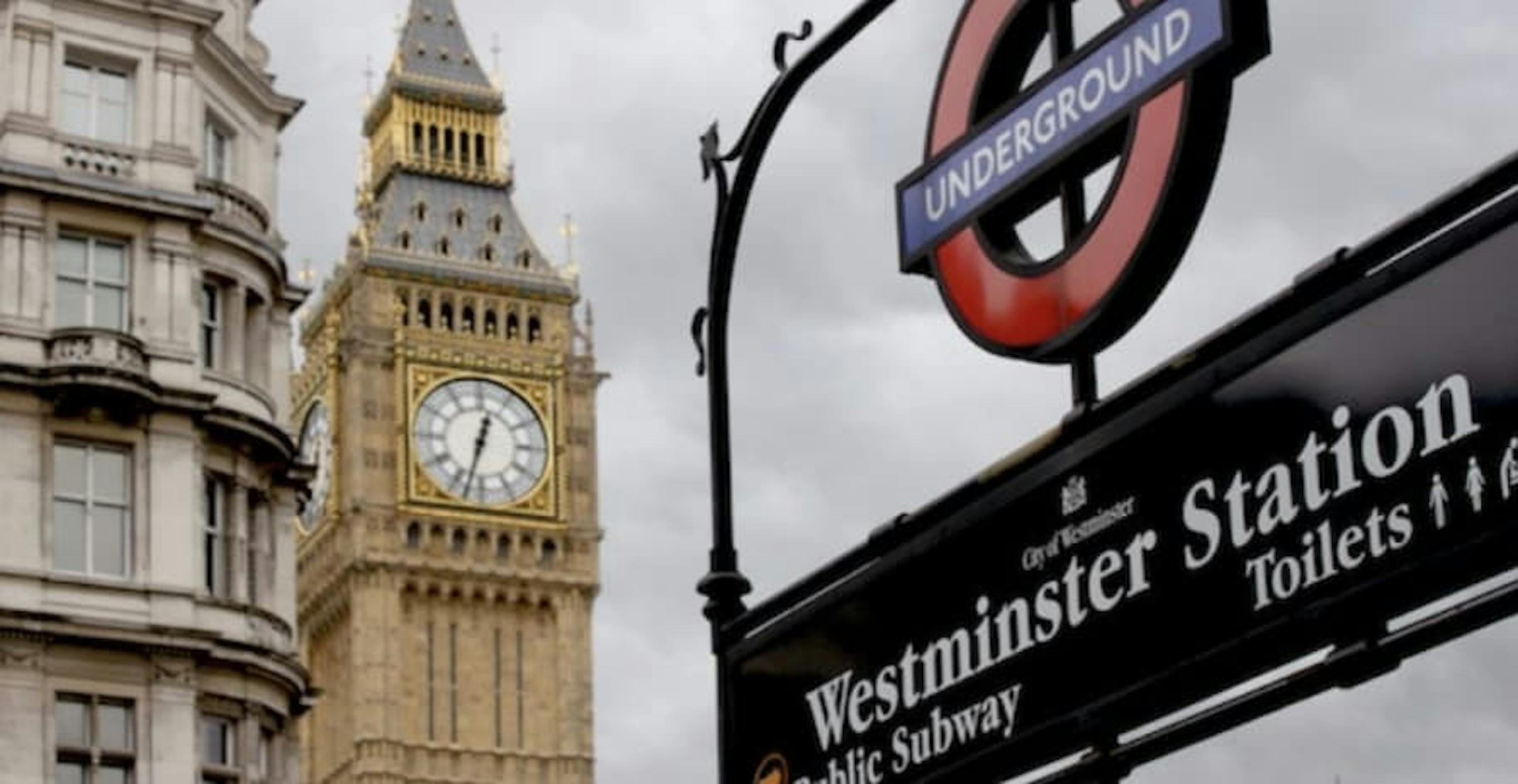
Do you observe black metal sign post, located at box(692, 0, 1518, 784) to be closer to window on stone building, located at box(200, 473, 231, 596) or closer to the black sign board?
the black sign board

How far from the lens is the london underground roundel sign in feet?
19.2

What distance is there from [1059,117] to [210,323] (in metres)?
36.7

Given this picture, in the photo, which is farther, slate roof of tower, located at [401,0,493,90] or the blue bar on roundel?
slate roof of tower, located at [401,0,493,90]

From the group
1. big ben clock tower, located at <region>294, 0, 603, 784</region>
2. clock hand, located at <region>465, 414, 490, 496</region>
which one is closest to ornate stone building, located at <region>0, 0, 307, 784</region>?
big ben clock tower, located at <region>294, 0, 603, 784</region>

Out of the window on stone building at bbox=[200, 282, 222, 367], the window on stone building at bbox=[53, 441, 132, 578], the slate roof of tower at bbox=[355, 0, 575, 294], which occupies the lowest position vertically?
the window on stone building at bbox=[53, 441, 132, 578]

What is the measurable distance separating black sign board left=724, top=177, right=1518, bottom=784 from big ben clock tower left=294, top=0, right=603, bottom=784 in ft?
365

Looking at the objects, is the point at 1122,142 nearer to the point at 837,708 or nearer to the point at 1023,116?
the point at 1023,116

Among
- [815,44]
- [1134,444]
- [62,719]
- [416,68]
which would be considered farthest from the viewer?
[416,68]

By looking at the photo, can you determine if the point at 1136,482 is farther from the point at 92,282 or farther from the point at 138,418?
the point at 92,282

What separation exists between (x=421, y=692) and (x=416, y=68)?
2692 centimetres

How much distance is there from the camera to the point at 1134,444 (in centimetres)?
589

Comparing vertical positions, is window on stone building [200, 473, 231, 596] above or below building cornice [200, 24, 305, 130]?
Result: below

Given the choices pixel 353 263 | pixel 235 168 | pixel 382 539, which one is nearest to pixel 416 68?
pixel 353 263

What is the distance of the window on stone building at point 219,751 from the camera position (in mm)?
39062
